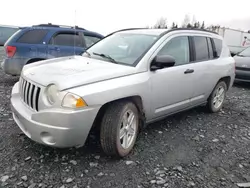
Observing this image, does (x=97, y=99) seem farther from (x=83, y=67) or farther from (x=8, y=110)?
(x=8, y=110)

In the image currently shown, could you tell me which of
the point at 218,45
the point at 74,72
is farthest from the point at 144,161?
the point at 218,45

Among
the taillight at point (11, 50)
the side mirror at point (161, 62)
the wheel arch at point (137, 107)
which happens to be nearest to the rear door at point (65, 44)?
the taillight at point (11, 50)

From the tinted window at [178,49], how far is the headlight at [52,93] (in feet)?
5.67

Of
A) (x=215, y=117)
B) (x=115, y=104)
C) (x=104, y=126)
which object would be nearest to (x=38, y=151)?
(x=104, y=126)

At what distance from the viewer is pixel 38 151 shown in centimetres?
320

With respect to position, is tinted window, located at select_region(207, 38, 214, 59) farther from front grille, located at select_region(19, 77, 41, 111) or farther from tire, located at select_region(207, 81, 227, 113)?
front grille, located at select_region(19, 77, 41, 111)

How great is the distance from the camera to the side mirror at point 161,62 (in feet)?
11.0

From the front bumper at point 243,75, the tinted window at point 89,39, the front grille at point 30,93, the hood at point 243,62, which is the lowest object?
the front bumper at point 243,75

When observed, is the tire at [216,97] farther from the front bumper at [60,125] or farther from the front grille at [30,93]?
the front grille at [30,93]

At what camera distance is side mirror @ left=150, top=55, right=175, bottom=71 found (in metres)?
3.35

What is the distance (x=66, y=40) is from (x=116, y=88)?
178 inches

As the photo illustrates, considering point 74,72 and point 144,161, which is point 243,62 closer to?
point 144,161

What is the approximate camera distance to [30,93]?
2943mm

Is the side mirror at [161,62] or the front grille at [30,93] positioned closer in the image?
the front grille at [30,93]
